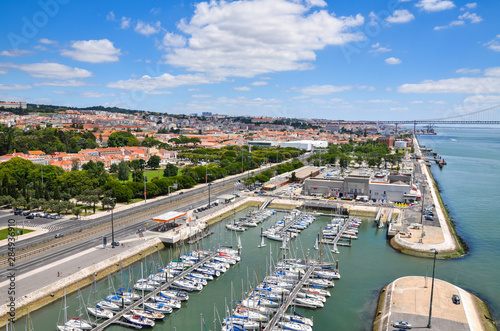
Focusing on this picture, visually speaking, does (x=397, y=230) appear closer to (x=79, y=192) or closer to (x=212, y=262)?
(x=212, y=262)

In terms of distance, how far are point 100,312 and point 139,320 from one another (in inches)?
74.6

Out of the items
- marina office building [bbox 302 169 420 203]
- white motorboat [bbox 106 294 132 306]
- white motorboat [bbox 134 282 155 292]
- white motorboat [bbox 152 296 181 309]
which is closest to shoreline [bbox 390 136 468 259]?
marina office building [bbox 302 169 420 203]

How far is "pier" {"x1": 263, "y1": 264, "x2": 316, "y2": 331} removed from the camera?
14219 mm

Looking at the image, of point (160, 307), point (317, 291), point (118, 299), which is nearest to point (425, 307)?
point (317, 291)

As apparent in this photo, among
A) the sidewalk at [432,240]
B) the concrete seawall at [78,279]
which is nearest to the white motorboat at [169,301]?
the concrete seawall at [78,279]

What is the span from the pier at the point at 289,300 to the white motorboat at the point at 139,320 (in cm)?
488

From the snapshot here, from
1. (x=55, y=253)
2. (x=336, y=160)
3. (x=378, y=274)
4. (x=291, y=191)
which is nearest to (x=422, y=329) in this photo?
(x=378, y=274)

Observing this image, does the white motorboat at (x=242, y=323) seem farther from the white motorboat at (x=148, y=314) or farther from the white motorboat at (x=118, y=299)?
the white motorboat at (x=118, y=299)

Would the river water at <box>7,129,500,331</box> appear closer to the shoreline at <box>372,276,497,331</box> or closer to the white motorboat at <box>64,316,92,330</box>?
the shoreline at <box>372,276,497,331</box>

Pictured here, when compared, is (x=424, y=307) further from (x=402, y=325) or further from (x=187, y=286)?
(x=187, y=286)

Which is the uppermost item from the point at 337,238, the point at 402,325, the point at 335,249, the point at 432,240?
the point at 432,240

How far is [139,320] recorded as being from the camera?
47.8ft

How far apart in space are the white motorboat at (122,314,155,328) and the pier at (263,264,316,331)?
16.0ft

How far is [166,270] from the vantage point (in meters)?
18.9
